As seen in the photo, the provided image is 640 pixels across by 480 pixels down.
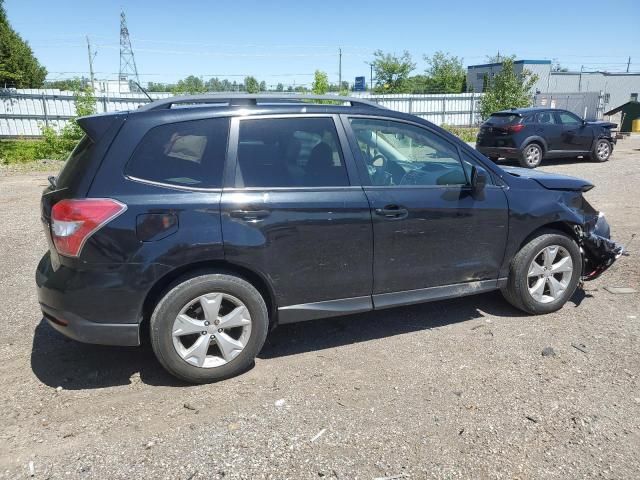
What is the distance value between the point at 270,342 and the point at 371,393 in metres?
1.06

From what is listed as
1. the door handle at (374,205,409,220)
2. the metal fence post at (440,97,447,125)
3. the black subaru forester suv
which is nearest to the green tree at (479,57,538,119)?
the metal fence post at (440,97,447,125)

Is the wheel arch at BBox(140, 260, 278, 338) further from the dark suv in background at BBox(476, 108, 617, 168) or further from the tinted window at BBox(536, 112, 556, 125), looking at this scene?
the tinted window at BBox(536, 112, 556, 125)

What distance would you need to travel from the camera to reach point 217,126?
343cm

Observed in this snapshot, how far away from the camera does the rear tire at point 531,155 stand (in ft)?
48.3

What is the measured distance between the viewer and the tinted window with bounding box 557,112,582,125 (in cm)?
1548

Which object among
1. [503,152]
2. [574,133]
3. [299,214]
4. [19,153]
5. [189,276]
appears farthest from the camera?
[19,153]

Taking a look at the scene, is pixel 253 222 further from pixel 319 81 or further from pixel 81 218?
pixel 319 81

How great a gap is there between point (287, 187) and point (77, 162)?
1.35m

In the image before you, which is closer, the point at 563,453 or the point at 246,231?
the point at 563,453

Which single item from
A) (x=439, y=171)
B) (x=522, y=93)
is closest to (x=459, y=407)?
(x=439, y=171)

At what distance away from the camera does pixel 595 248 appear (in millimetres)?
4711

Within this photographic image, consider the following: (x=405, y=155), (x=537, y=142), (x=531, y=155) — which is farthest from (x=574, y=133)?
(x=405, y=155)

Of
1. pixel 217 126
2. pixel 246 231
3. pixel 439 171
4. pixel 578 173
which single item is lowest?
pixel 578 173

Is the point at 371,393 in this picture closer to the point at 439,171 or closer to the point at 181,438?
the point at 181,438
